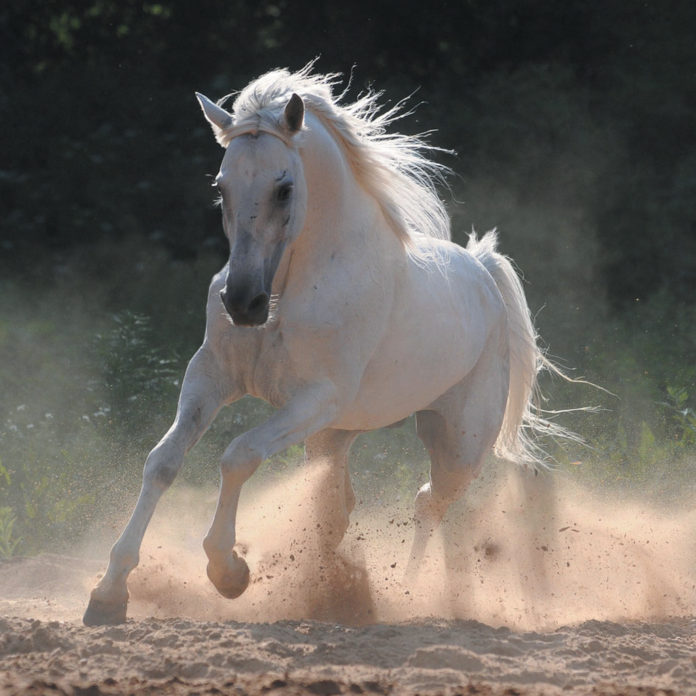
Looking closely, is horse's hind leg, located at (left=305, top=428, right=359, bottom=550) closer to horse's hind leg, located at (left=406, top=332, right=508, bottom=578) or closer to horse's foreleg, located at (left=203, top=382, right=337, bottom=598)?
horse's hind leg, located at (left=406, top=332, right=508, bottom=578)

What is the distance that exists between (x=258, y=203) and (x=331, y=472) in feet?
5.79

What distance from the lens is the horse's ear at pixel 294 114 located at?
420 cm

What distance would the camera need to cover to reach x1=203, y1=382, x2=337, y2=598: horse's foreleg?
13.8 ft

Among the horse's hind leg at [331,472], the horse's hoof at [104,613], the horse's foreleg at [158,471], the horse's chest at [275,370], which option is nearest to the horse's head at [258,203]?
the horse's chest at [275,370]

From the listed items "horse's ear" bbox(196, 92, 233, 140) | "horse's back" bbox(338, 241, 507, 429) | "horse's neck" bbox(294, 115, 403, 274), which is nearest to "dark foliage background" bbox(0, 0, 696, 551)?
"horse's back" bbox(338, 241, 507, 429)

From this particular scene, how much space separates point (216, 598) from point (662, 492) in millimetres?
3004

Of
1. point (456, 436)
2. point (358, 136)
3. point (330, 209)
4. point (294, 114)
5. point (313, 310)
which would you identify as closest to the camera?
point (294, 114)

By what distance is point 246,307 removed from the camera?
13.1 feet

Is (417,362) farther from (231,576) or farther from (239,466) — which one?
(231,576)

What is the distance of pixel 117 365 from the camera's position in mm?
8203

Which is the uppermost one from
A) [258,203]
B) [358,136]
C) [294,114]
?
[358,136]

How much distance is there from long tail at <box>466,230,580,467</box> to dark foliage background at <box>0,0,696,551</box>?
341 cm

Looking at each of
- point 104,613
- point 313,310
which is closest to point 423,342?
point 313,310

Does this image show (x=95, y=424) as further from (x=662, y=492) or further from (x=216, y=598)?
(x=662, y=492)
